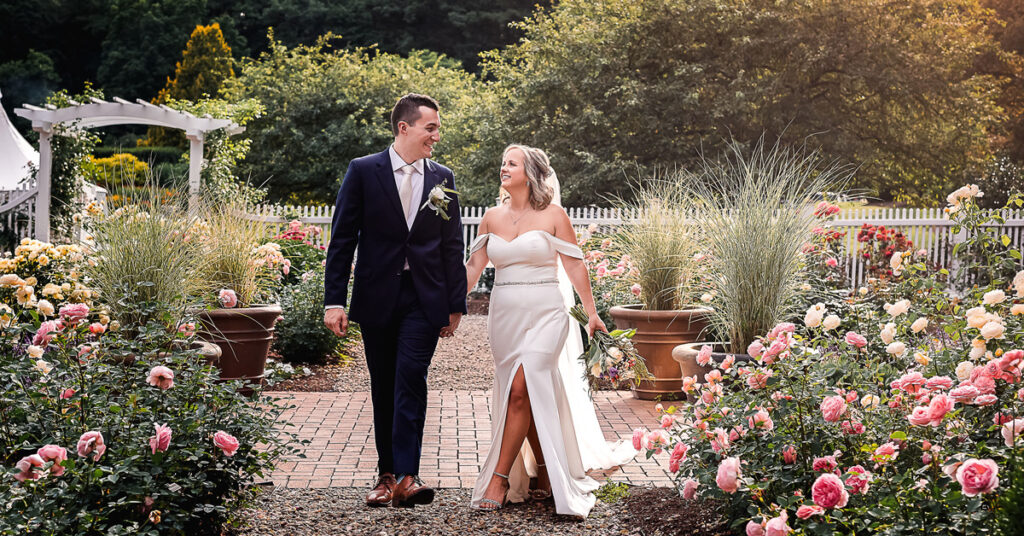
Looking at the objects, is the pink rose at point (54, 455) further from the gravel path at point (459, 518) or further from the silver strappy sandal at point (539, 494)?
the silver strappy sandal at point (539, 494)

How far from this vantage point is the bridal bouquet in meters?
4.22

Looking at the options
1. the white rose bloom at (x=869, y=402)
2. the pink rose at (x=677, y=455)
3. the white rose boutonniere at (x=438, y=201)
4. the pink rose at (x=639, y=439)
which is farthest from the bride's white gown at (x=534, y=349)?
the white rose bloom at (x=869, y=402)

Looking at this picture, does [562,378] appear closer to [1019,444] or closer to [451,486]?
[451,486]

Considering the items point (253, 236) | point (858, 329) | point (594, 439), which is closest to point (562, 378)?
point (594, 439)

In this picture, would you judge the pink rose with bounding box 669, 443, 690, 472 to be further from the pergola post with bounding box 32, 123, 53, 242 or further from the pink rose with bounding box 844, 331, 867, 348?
the pergola post with bounding box 32, 123, 53, 242

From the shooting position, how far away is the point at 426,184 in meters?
4.07

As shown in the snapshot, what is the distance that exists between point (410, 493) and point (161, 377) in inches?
48.9

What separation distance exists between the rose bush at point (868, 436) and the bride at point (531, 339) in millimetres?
618

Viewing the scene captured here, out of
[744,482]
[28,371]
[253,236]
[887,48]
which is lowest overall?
[744,482]

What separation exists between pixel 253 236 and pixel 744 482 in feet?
17.0

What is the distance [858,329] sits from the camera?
502 cm

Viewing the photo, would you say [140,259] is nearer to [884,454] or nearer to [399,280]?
[399,280]

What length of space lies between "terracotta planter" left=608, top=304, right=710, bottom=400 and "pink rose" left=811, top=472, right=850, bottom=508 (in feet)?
13.7

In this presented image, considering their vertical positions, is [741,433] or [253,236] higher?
[253,236]
